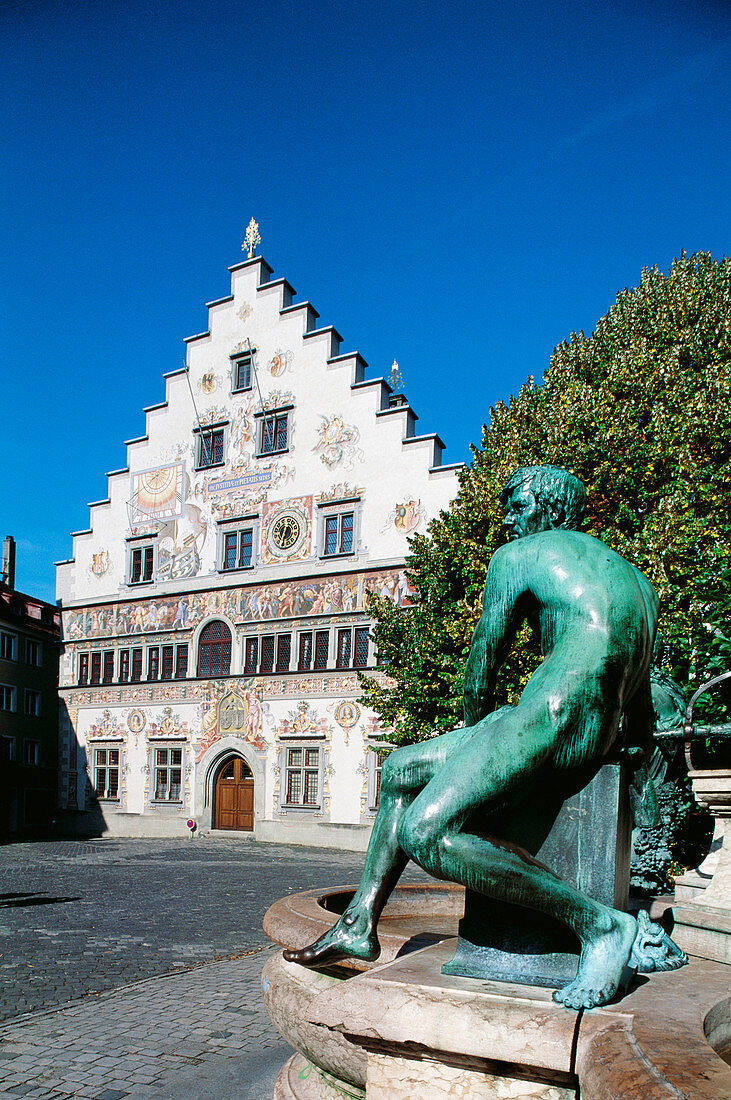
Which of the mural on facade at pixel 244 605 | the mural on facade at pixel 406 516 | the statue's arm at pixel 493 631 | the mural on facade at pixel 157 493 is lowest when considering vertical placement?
the statue's arm at pixel 493 631

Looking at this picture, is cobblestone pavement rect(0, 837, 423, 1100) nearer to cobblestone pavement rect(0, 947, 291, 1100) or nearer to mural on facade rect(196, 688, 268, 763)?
cobblestone pavement rect(0, 947, 291, 1100)

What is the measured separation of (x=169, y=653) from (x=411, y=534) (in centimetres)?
984

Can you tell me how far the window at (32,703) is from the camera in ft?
99.0

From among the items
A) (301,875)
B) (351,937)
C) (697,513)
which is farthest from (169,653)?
(351,937)

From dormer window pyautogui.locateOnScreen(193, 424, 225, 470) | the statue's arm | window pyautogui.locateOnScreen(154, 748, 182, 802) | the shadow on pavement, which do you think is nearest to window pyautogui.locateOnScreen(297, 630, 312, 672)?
window pyautogui.locateOnScreen(154, 748, 182, 802)

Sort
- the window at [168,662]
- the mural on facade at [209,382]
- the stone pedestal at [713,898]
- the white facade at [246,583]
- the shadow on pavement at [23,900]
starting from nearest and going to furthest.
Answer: the stone pedestal at [713,898], the shadow on pavement at [23,900], the white facade at [246,583], the window at [168,662], the mural on facade at [209,382]

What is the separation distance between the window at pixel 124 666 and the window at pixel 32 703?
372cm

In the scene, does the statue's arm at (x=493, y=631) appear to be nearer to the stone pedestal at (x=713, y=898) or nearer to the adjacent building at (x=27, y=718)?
the stone pedestal at (x=713, y=898)

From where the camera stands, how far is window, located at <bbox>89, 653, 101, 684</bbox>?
29875mm

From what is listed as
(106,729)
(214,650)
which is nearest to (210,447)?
(214,650)

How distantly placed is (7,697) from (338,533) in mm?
13485

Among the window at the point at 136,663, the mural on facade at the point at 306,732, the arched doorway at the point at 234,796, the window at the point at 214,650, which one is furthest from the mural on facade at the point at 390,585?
the window at the point at 136,663

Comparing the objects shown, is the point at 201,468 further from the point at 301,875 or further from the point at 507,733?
the point at 507,733

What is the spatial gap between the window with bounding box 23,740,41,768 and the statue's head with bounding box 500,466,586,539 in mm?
30426
